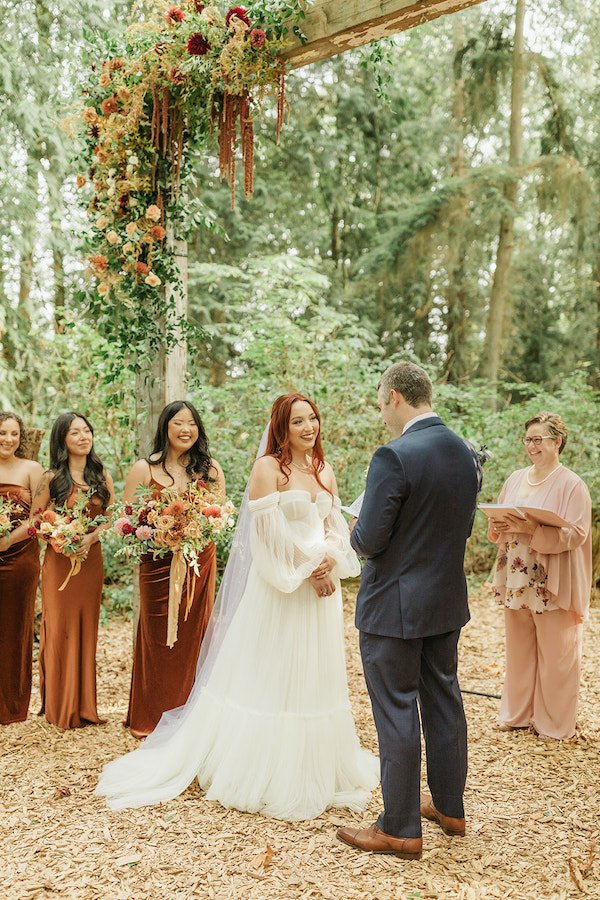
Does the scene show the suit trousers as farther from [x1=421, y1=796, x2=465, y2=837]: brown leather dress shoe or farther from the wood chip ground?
the wood chip ground

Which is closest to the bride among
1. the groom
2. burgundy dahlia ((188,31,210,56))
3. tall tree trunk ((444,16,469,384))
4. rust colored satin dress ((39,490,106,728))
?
the groom

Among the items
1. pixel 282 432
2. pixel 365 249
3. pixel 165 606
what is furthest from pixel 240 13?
pixel 365 249

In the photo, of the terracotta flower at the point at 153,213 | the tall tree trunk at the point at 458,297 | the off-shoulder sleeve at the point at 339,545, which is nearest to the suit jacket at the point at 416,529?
the off-shoulder sleeve at the point at 339,545

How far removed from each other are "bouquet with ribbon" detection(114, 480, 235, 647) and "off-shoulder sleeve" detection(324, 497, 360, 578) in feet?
2.14

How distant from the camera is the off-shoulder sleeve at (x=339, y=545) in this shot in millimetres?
4090

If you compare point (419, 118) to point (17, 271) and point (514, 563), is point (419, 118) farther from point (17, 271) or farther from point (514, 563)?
point (514, 563)

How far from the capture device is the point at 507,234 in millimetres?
13039

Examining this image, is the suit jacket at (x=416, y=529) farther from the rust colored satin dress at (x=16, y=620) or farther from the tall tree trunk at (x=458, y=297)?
the tall tree trunk at (x=458, y=297)

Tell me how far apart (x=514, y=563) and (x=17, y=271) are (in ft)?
25.0

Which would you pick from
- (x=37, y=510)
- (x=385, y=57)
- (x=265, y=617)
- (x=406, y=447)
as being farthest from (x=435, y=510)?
(x=385, y=57)

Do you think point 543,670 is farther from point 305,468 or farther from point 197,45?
point 197,45

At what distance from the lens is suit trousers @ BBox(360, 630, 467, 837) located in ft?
10.8

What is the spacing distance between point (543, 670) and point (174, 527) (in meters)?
2.48

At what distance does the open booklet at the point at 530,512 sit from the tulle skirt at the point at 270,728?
121 cm
